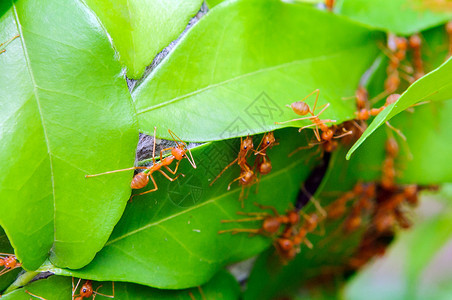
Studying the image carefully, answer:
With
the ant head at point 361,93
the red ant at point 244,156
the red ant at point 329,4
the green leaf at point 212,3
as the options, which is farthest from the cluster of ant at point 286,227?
the red ant at point 329,4

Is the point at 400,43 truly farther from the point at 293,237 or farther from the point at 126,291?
the point at 126,291

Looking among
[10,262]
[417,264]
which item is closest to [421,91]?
[10,262]

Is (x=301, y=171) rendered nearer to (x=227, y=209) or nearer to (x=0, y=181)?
(x=227, y=209)

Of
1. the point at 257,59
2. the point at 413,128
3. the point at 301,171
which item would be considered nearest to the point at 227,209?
the point at 301,171

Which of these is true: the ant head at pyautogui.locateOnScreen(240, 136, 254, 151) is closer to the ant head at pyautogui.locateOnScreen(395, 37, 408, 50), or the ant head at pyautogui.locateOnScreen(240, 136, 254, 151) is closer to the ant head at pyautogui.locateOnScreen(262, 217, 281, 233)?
the ant head at pyautogui.locateOnScreen(262, 217, 281, 233)

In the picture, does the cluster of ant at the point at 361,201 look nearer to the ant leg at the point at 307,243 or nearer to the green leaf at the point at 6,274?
the ant leg at the point at 307,243

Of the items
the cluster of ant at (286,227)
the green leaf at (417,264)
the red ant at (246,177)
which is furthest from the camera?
the green leaf at (417,264)
